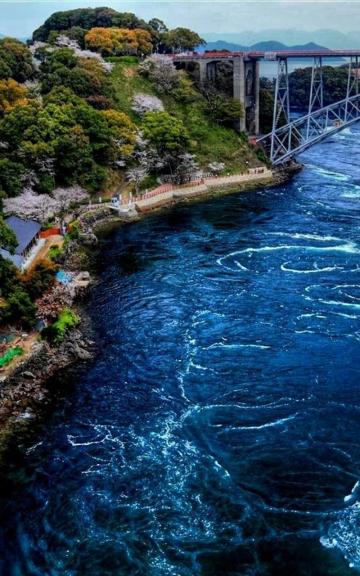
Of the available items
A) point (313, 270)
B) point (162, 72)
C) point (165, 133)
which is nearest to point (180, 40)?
point (162, 72)

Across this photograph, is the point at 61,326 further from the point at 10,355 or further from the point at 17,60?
the point at 17,60

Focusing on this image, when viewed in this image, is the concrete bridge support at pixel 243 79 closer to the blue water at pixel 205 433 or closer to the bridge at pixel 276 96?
the bridge at pixel 276 96

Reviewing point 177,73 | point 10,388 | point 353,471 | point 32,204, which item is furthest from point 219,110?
point 353,471

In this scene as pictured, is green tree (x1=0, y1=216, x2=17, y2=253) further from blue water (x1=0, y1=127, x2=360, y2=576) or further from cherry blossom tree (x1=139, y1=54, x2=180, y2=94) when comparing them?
cherry blossom tree (x1=139, y1=54, x2=180, y2=94)


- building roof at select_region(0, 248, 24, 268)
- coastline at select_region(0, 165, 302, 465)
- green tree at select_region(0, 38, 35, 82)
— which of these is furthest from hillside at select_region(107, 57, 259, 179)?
coastline at select_region(0, 165, 302, 465)

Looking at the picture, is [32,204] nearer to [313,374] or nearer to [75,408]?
[75,408]

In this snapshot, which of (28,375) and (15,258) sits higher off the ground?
(15,258)

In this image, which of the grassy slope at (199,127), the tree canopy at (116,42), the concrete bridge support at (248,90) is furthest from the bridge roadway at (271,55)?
the grassy slope at (199,127)
